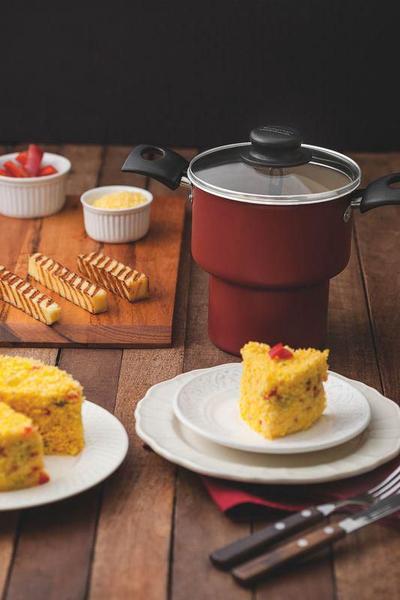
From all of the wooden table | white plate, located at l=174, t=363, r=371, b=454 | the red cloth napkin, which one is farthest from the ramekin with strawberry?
the red cloth napkin

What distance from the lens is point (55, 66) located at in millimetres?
3166

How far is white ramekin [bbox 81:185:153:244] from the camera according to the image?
2322mm

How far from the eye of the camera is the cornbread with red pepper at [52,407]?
1457mm

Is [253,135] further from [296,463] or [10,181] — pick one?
[10,181]

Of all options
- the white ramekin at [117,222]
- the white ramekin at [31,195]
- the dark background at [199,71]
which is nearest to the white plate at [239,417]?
the white ramekin at [117,222]

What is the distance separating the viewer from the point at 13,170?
2.52m

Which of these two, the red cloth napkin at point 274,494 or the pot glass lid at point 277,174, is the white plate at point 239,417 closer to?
the red cloth napkin at point 274,494

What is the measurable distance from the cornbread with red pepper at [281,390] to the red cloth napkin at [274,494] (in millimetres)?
84

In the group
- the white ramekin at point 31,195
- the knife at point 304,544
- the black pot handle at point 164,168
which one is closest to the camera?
the knife at point 304,544

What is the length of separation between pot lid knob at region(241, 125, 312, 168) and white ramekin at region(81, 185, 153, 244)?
1.88ft

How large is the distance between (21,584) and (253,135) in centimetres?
85

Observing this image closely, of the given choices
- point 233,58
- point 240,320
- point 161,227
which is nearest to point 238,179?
point 240,320

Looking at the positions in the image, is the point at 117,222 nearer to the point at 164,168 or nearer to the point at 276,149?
the point at 164,168

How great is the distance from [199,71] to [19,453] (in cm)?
199
